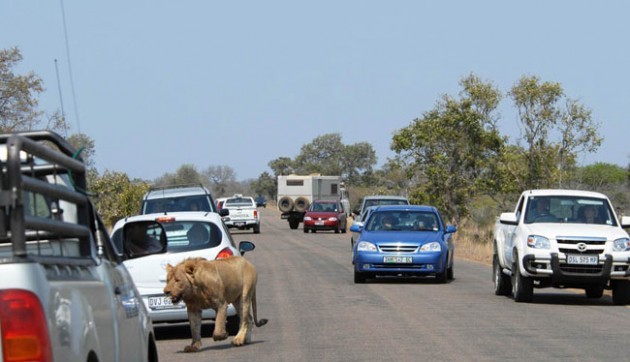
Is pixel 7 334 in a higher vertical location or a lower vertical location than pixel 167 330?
higher

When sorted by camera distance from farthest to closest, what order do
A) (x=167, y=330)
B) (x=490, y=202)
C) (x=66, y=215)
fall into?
(x=490, y=202), (x=167, y=330), (x=66, y=215)

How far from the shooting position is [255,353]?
12406mm

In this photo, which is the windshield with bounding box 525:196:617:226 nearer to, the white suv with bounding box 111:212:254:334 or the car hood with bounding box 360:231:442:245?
the car hood with bounding box 360:231:442:245

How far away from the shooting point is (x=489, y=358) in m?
11.8

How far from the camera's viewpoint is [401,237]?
74.2 feet

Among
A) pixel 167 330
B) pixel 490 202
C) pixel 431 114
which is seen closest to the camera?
pixel 167 330

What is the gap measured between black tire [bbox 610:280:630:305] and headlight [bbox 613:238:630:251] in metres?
0.55

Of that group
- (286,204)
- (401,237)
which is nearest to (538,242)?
(401,237)

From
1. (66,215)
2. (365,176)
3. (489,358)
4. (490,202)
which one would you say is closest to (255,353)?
(489,358)

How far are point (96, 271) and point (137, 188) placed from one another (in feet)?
144

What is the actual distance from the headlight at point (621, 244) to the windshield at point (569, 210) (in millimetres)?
845

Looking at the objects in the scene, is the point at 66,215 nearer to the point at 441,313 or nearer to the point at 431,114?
the point at 441,313

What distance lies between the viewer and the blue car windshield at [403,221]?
77.7 ft

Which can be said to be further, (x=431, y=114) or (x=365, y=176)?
(x=365, y=176)
